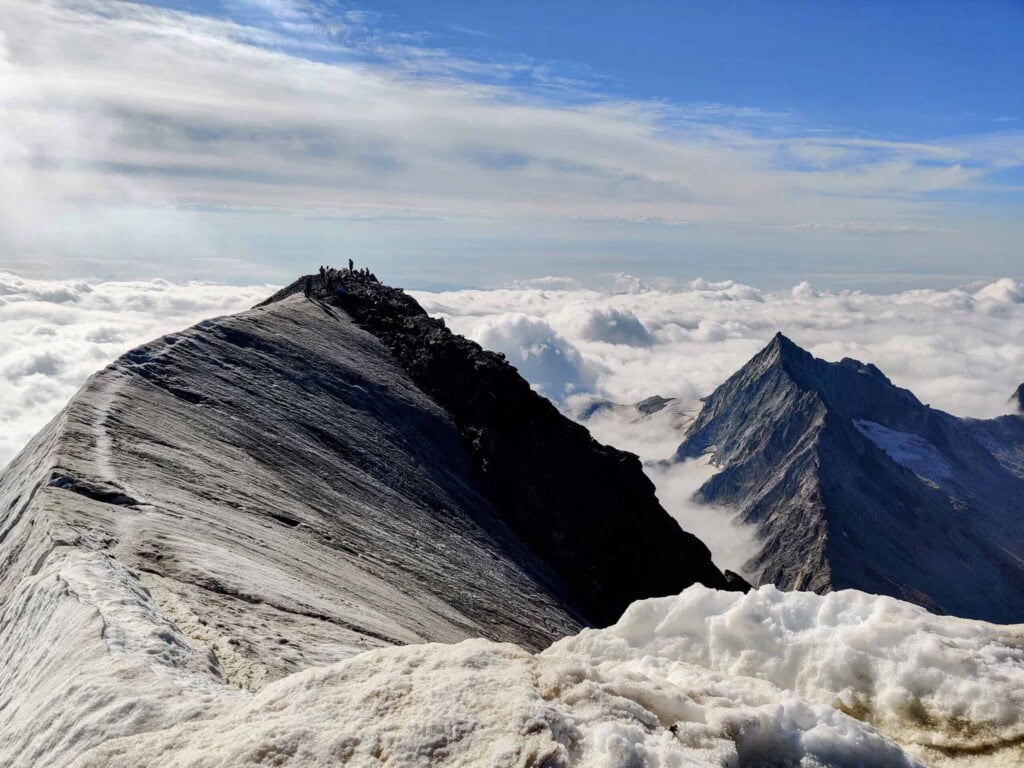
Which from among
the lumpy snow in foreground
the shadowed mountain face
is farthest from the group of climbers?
the lumpy snow in foreground

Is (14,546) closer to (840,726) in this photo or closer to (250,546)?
(250,546)

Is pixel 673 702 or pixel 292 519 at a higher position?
pixel 673 702

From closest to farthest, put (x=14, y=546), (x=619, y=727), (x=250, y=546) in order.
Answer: (x=619, y=727) < (x=14, y=546) < (x=250, y=546)

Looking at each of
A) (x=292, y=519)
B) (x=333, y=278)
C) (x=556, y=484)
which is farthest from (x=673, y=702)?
(x=333, y=278)

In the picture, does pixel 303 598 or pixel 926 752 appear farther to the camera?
pixel 303 598

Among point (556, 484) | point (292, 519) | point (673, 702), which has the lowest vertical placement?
point (556, 484)

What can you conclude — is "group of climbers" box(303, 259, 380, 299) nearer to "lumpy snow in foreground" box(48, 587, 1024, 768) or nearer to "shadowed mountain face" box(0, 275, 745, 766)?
"shadowed mountain face" box(0, 275, 745, 766)

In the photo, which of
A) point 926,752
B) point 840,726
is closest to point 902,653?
point 926,752

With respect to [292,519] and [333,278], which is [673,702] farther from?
[333,278]
